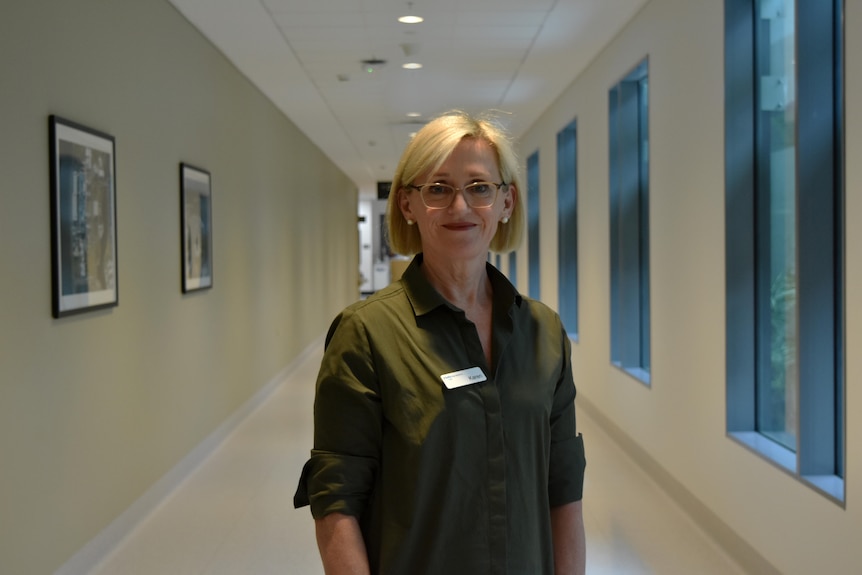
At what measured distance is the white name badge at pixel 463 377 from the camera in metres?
1.61

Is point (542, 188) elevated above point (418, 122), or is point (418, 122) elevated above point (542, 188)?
point (418, 122)

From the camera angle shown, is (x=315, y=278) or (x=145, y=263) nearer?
(x=145, y=263)

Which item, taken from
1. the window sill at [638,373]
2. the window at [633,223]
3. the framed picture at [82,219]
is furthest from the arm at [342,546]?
the window at [633,223]

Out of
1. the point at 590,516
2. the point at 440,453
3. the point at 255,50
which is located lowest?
the point at 590,516

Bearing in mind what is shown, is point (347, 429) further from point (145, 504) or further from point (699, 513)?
point (145, 504)

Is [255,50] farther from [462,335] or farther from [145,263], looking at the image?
[462,335]

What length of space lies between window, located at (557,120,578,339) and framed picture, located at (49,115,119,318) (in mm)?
6783

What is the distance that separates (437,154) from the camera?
168cm

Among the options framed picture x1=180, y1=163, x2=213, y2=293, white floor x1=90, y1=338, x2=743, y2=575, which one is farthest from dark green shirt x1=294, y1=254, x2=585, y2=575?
framed picture x1=180, y1=163, x2=213, y2=293

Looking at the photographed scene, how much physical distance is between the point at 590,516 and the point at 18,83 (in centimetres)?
406

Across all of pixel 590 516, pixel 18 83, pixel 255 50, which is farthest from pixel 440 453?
pixel 255 50

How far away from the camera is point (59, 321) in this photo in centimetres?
450

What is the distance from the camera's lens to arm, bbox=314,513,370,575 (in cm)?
161

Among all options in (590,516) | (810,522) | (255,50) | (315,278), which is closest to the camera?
(810,522)
